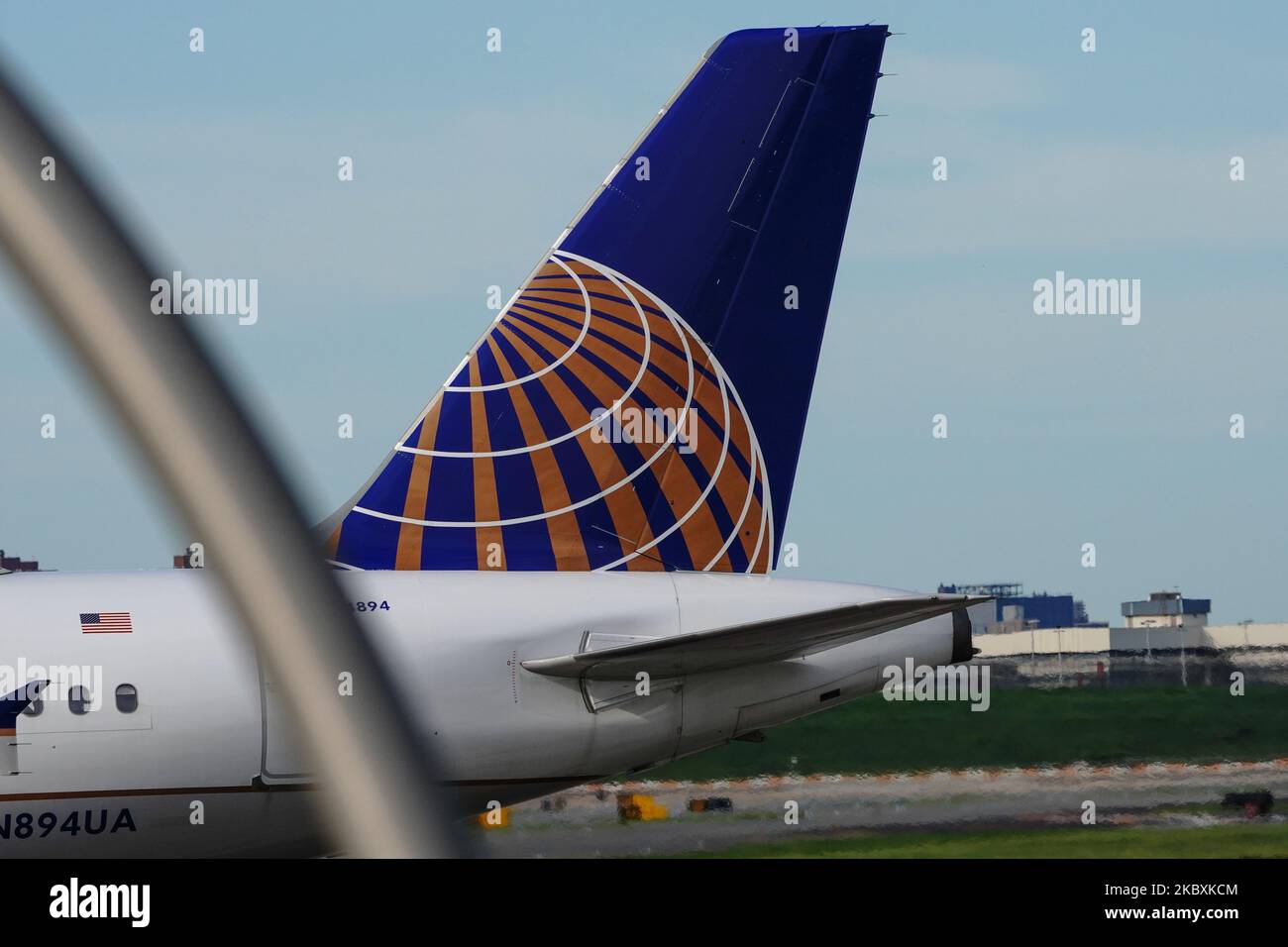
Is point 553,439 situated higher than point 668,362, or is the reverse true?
point 668,362

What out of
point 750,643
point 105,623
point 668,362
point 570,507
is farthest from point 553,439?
point 105,623

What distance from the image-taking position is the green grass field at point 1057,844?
15062mm

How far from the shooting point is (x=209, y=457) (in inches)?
66.9

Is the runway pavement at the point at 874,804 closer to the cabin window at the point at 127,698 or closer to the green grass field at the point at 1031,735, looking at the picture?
the green grass field at the point at 1031,735

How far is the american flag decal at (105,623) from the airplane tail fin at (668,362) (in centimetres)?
193

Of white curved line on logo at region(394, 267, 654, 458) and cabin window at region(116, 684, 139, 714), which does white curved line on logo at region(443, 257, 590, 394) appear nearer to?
white curved line on logo at region(394, 267, 654, 458)

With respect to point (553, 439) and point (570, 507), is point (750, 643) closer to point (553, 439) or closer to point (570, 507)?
point (570, 507)

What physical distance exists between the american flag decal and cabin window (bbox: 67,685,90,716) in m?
0.41

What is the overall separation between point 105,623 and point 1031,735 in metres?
13.0

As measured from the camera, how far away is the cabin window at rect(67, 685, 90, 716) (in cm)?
1014

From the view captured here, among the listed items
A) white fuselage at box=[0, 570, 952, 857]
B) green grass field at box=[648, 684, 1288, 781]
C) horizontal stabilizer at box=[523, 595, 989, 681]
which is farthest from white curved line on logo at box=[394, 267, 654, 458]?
green grass field at box=[648, 684, 1288, 781]

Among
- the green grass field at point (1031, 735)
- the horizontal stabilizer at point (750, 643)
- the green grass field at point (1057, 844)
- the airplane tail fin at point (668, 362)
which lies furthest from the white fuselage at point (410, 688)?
the green grass field at point (1031, 735)

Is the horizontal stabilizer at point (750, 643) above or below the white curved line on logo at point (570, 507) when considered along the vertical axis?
below

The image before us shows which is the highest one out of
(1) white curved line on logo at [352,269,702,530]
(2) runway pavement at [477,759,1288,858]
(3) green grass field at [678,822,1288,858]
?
(1) white curved line on logo at [352,269,702,530]
